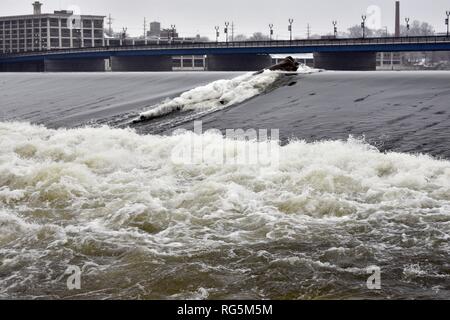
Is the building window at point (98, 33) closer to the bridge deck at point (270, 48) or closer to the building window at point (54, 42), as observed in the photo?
the building window at point (54, 42)

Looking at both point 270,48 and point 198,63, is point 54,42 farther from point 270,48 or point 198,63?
point 270,48

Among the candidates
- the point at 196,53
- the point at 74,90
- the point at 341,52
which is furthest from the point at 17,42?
the point at 74,90

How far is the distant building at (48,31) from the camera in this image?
178m

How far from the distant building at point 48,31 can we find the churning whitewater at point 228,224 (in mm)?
168973

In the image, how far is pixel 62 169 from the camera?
17.0 meters

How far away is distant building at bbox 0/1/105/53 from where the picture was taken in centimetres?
17800

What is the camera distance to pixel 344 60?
88000 millimetres

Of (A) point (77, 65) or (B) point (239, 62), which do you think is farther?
(A) point (77, 65)

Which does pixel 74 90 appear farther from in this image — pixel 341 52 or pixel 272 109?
pixel 341 52

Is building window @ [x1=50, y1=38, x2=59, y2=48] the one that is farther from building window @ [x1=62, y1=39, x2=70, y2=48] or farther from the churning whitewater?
the churning whitewater

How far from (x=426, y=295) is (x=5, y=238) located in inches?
304
